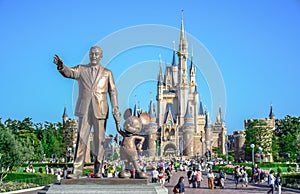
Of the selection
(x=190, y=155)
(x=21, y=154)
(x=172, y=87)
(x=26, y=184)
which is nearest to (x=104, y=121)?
(x=26, y=184)

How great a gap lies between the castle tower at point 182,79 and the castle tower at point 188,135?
3.29 meters

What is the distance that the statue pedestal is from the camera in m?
11.7

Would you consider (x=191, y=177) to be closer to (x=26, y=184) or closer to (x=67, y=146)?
(x=26, y=184)

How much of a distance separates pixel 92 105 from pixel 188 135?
117374 mm

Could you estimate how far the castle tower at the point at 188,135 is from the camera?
127 meters

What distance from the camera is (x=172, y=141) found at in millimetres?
130625

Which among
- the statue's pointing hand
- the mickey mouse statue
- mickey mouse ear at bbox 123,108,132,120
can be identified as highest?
the statue's pointing hand

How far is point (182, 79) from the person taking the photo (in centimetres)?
14488

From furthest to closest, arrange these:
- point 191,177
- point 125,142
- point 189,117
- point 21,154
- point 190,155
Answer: point 189,117 < point 190,155 < point 21,154 < point 191,177 < point 125,142

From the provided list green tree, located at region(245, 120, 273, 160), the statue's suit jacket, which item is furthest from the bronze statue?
green tree, located at region(245, 120, 273, 160)

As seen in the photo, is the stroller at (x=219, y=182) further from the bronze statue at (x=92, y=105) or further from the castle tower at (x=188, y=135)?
the castle tower at (x=188, y=135)

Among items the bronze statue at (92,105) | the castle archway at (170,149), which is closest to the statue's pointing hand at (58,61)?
the bronze statue at (92,105)

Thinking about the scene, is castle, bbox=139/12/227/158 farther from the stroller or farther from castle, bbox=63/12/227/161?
the stroller

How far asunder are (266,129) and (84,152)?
65917mm
